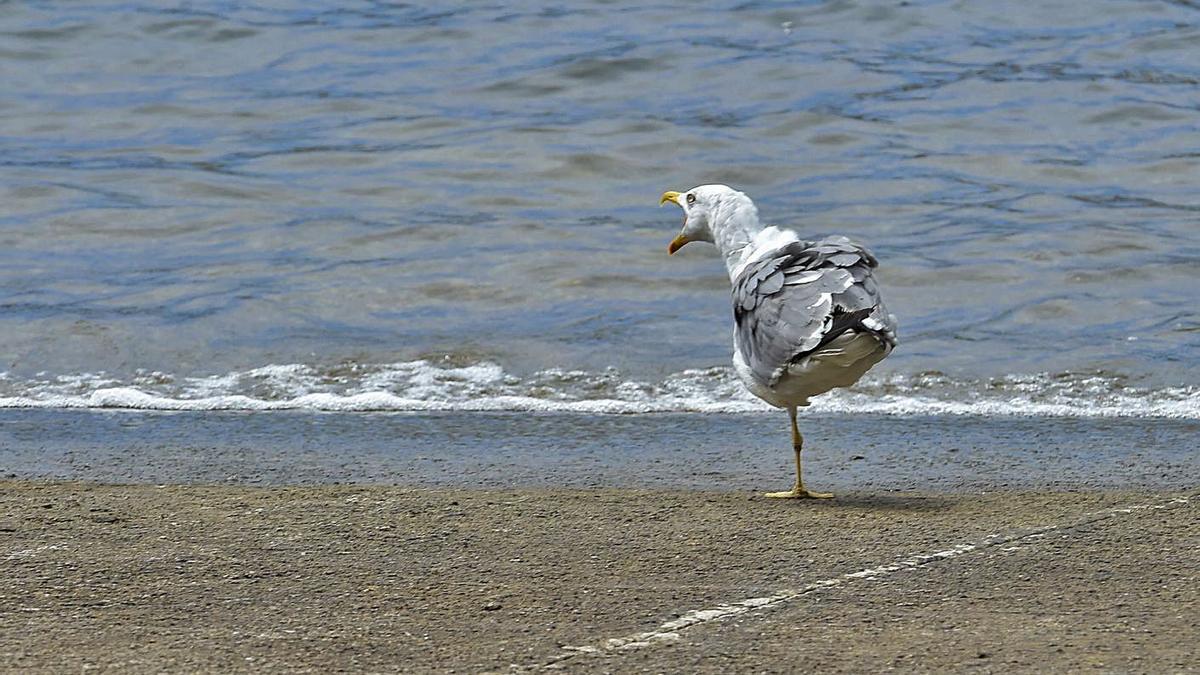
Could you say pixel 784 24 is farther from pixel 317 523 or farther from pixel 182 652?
pixel 182 652

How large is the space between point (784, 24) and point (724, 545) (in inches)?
541

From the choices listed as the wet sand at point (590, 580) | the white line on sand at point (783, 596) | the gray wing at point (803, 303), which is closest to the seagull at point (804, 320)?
the gray wing at point (803, 303)

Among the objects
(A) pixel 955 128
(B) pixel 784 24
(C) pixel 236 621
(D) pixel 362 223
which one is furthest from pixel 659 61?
(C) pixel 236 621

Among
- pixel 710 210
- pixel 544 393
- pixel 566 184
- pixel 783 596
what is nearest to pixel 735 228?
pixel 710 210

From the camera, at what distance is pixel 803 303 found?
5.21 metres

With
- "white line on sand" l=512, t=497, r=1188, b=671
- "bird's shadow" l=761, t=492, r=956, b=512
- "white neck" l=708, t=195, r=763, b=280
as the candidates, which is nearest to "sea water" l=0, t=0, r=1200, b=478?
"white neck" l=708, t=195, r=763, b=280

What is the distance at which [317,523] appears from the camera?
195 inches

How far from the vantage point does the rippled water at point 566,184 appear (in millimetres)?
8414

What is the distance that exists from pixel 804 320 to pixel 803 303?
0.07m

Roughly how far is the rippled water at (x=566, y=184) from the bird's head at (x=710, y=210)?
1.31 metres

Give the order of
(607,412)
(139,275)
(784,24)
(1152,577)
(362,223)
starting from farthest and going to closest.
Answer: (784,24)
(362,223)
(139,275)
(607,412)
(1152,577)

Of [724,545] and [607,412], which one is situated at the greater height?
[724,545]

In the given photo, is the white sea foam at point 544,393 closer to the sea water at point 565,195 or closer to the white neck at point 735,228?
the sea water at point 565,195

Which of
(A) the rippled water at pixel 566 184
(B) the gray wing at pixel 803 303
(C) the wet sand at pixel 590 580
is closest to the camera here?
(C) the wet sand at pixel 590 580
